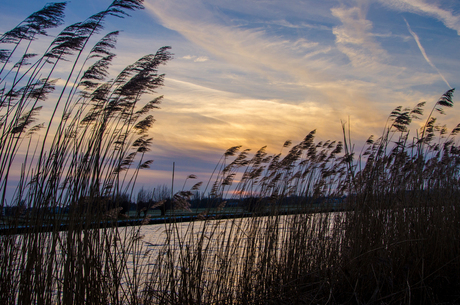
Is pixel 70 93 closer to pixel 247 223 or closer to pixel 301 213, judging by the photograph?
pixel 247 223

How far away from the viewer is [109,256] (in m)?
2.44

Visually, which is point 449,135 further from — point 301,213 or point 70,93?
point 70,93

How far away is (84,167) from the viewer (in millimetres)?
2525

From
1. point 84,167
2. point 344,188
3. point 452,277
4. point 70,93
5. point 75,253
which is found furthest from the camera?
point 344,188

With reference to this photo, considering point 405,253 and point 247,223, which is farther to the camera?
point 247,223

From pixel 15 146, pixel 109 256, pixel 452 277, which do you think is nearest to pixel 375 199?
pixel 452 277

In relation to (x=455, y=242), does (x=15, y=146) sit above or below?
above

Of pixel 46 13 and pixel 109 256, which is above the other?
pixel 46 13

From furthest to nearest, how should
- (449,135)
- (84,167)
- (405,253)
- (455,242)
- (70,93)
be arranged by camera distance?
(449,135)
(455,242)
(405,253)
(70,93)
(84,167)

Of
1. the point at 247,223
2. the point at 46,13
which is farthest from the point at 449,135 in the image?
the point at 46,13

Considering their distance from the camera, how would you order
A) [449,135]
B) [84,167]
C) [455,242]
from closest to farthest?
[84,167]
[455,242]
[449,135]

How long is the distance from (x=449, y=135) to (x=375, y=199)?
3.70 metres

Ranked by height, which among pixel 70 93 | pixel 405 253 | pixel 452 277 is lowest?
pixel 452 277

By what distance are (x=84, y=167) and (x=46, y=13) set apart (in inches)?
62.6
